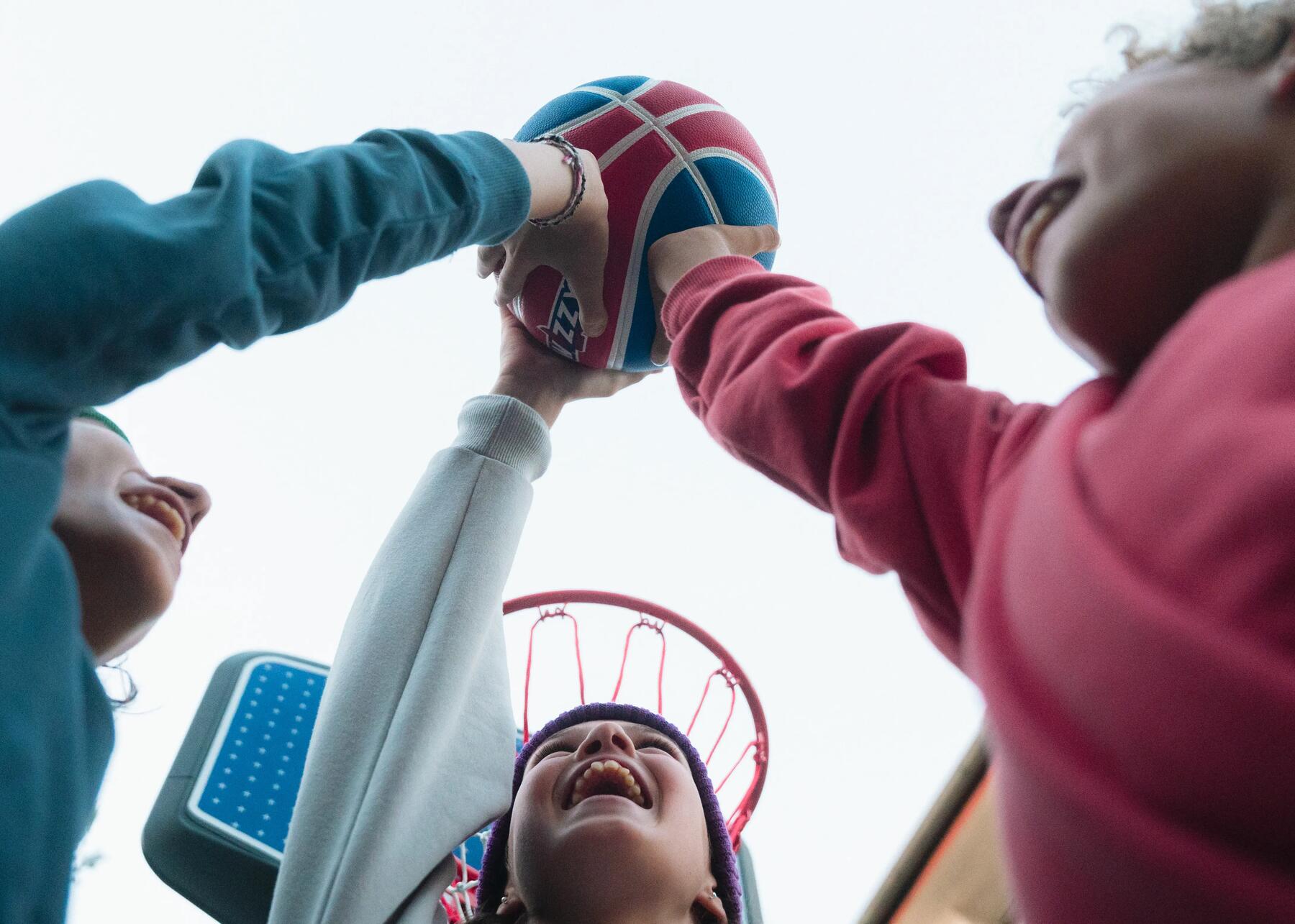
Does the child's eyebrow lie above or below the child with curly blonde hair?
below

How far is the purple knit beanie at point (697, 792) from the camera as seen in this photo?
1.98 meters

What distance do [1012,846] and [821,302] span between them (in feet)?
2.97

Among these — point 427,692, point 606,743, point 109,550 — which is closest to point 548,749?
point 606,743

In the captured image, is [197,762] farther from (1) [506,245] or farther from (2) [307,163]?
(2) [307,163]

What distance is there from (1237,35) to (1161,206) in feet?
0.75

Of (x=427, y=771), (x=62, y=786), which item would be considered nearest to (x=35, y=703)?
(x=62, y=786)

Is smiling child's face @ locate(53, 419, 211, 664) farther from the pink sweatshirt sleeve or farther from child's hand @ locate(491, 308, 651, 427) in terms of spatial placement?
child's hand @ locate(491, 308, 651, 427)

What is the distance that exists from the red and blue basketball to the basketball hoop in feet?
3.95

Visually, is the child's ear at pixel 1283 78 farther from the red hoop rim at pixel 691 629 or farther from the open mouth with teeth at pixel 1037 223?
the red hoop rim at pixel 691 629

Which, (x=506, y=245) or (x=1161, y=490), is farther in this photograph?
(x=506, y=245)

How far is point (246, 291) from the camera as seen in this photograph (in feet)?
3.72

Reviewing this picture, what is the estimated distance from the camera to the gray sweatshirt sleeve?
1.45m

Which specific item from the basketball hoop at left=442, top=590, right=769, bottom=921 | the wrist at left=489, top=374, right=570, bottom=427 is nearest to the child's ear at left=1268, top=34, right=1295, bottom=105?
the wrist at left=489, top=374, right=570, bottom=427

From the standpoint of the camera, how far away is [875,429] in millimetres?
1189
